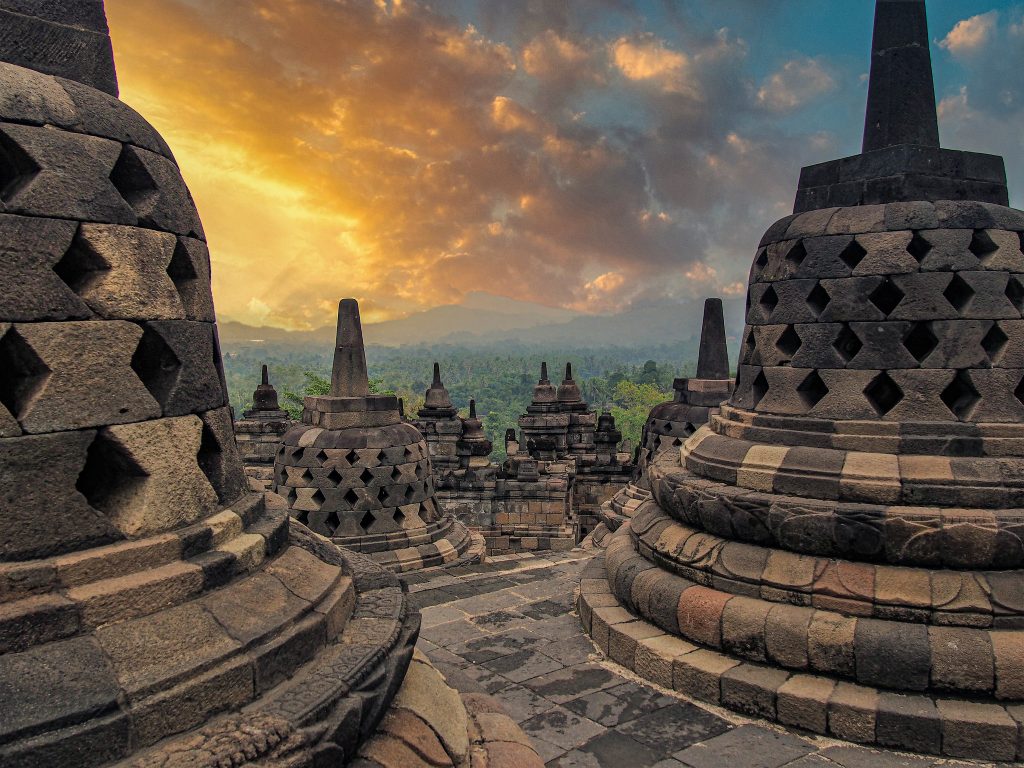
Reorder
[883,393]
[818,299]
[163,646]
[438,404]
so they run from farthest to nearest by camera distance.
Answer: [438,404]
[818,299]
[883,393]
[163,646]

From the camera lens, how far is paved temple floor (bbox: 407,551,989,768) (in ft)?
11.4

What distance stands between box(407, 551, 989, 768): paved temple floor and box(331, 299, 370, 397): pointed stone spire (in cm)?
389

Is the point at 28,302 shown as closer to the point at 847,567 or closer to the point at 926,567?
the point at 847,567

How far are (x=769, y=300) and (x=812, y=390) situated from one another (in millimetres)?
736

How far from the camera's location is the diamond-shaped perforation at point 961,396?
4.28 m

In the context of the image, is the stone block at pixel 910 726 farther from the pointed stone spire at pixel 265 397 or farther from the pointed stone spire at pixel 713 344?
the pointed stone spire at pixel 265 397

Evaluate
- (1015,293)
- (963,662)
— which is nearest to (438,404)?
(1015,293)

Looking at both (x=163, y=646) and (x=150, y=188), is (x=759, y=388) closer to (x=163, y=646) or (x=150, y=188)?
(x=150, y=188)

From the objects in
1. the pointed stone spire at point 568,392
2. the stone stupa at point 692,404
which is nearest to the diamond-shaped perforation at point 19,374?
the stone stupa at point 692,404

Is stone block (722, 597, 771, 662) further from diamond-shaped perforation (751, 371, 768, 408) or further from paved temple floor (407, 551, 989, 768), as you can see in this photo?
diamond-shaped perforation (751, 371, 768, 408)

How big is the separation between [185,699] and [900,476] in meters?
3.74

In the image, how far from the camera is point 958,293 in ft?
14.4

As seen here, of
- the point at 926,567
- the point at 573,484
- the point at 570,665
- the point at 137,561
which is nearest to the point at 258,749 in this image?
the point at 137,561

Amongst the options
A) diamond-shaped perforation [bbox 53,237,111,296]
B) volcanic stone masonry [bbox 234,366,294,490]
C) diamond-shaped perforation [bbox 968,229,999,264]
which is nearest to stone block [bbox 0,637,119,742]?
diamond-shaped perforation [bbox 53,237,111,296]
